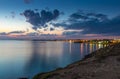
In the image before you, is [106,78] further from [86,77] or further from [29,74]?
[29,74]

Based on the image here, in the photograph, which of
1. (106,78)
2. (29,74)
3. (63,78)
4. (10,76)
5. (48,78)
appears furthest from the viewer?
(29,74)

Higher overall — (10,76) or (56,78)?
(56,78)

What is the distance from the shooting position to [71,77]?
21922 millimetres

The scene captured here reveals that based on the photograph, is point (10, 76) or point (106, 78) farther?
point (10, 76)

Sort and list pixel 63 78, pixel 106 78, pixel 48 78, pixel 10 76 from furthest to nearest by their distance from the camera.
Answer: pixel 10 76 → pixel 48 78 → pixel 63 78 → pixel 106 78

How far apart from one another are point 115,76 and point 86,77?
9.64 feet

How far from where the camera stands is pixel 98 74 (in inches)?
879

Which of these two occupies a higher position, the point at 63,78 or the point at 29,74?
the point at 63,78

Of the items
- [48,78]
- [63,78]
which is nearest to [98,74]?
[63,78]

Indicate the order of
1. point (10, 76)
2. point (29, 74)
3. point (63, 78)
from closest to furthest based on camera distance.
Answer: point (63, 78) → point (10, 76) → point (29, 74)

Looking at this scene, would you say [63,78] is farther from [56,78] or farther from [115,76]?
[115,76]

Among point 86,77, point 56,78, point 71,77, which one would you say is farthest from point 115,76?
point 56,78

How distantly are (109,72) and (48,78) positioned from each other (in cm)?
690

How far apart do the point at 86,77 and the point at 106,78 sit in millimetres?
2080
